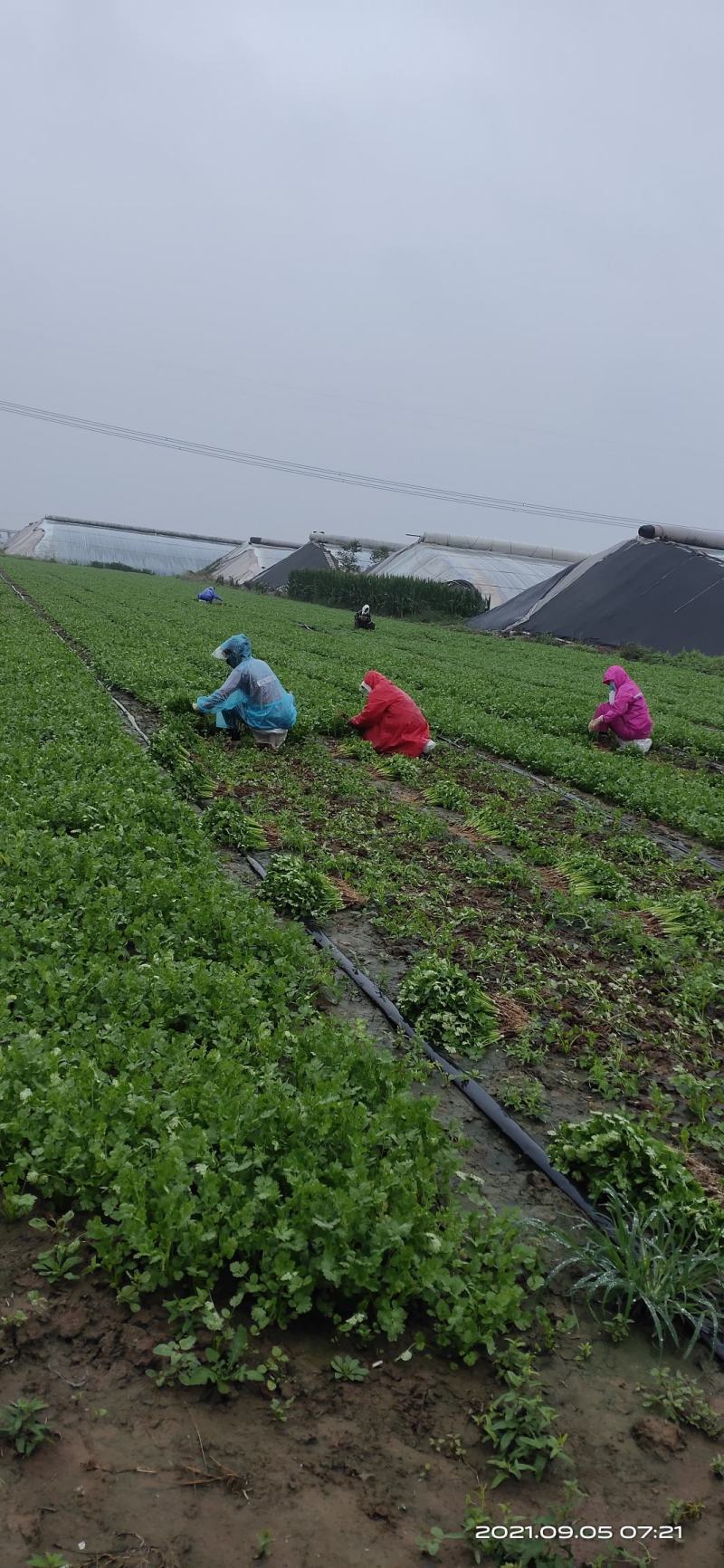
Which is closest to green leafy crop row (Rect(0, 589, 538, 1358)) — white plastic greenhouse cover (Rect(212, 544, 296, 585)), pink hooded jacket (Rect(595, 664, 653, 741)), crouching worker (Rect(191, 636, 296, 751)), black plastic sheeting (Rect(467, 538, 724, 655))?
crouching worker (Rect(191, 636, 296, 751))

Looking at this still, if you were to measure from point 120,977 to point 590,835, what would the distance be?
583 cm

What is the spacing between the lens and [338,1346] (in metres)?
3.08

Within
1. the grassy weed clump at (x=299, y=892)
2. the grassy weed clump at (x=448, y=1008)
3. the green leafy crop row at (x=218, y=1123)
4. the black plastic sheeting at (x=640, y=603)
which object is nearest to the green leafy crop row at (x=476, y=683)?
the black plastic sheeting at (x=640, y=603)

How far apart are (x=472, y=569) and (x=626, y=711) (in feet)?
129

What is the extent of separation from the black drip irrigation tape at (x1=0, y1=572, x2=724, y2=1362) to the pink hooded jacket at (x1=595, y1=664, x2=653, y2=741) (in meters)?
8.39

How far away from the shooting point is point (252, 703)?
39.0 feet

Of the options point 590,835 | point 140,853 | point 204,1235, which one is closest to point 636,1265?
point 204,1235

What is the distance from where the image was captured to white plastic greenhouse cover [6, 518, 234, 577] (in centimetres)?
7994

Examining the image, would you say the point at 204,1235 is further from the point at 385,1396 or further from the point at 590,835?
the point at 590,835

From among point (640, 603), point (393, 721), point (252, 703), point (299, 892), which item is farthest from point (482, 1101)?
point (640, 603)

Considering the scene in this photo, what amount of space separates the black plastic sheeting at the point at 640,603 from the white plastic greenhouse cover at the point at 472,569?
864 cm

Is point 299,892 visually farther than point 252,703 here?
No

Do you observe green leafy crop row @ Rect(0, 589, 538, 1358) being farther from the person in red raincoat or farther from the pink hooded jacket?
the pink hooded jacket

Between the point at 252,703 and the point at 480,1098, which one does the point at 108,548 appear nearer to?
the point at 252,703
